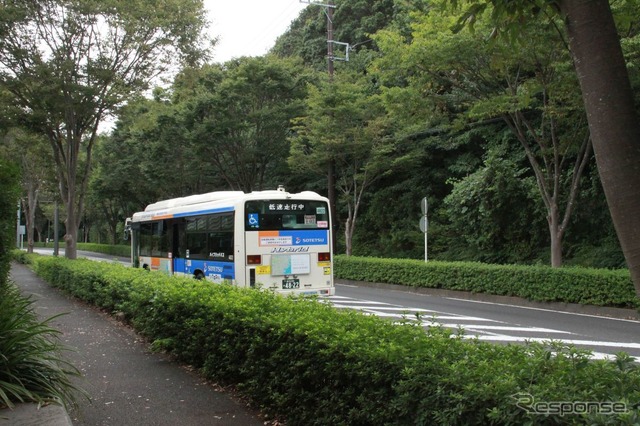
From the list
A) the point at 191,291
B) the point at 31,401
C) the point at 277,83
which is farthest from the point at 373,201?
the point at 31,401

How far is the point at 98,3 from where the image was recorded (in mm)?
15727

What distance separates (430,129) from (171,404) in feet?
70.3

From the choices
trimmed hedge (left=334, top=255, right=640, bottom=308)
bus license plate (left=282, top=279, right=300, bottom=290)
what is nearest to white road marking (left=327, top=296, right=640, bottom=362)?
trimmed hedge (left=334, top=255, right=640, bottom=308)

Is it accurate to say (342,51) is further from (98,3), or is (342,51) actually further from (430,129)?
(98,3)

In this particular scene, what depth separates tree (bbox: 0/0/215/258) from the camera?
51.3 feet

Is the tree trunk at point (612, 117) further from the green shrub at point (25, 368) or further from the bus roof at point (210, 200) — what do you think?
the bus roof at point (210, 200)

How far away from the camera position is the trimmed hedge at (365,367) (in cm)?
282

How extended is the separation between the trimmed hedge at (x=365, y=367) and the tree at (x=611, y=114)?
26.7 inches

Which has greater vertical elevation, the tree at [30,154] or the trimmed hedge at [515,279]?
the tree at [30,154]

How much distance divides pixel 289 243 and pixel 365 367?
9.78m

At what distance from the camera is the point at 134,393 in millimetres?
5656

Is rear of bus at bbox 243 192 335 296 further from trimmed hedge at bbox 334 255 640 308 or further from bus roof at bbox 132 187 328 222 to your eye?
trimmed hedge at bbox 334 255 640 308

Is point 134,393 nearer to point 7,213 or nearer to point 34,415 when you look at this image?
point 34,415

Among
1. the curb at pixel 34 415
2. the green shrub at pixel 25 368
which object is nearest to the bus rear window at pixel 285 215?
the green shrub at pixel 25 368
